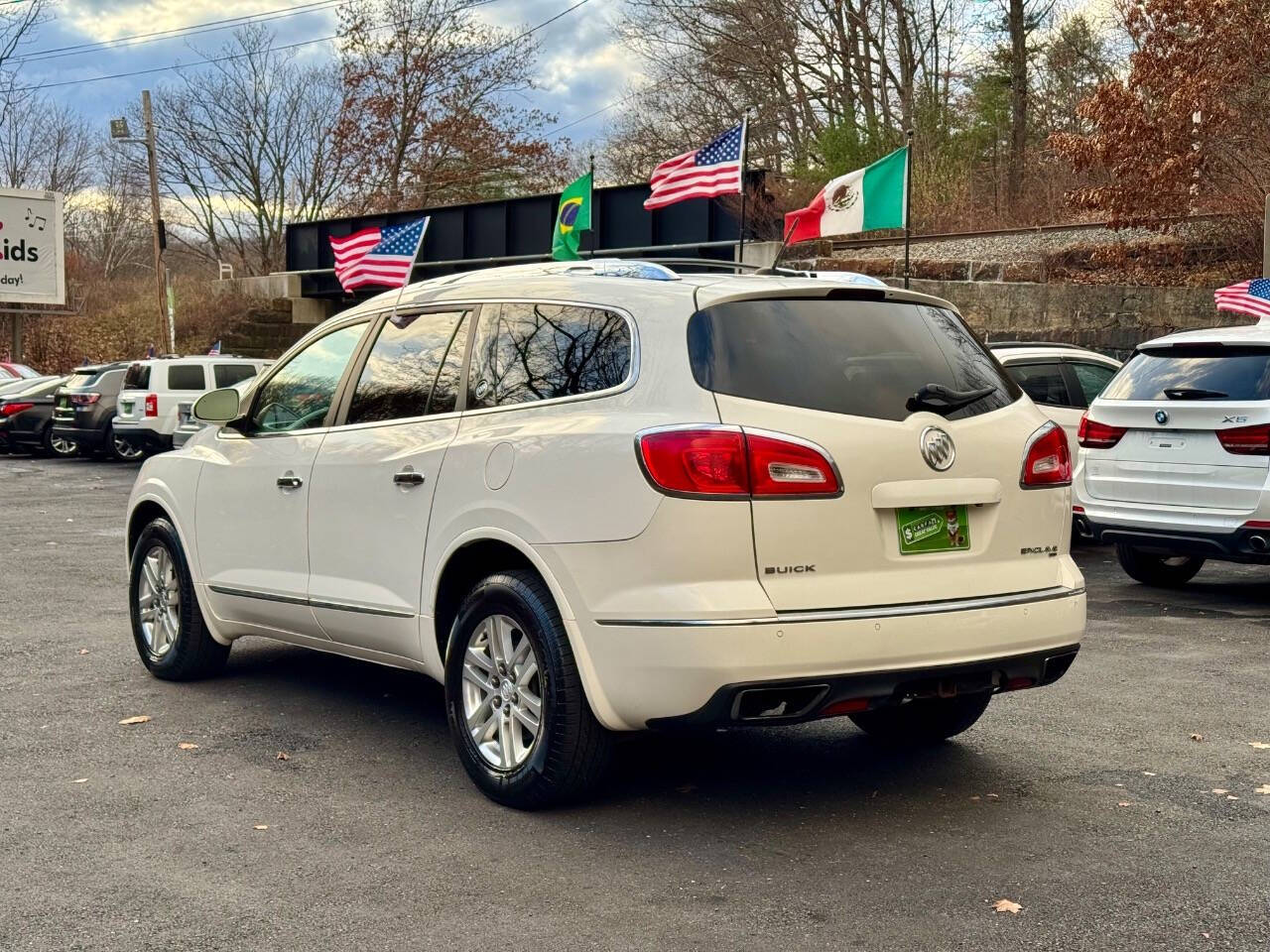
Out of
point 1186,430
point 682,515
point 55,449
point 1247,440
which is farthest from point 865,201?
point 55,449

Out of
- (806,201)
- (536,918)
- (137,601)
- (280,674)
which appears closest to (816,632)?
(536,918)

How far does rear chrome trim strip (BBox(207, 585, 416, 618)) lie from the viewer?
18.8 ft

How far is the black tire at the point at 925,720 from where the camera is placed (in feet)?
19.6

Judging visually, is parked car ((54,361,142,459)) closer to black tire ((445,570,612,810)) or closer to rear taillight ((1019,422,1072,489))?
black tire ((445,570,612,810))

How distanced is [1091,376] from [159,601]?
8.93m

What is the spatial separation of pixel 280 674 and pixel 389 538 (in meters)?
2.21

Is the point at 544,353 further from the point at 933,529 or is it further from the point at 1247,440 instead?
the point at 1247,440

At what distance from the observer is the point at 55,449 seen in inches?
1129

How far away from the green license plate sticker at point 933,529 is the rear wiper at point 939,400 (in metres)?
0.32

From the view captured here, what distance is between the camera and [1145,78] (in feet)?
83.4

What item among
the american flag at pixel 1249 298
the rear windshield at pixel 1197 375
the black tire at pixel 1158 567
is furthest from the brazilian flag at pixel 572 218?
the rear windshield at pixel 1197 375

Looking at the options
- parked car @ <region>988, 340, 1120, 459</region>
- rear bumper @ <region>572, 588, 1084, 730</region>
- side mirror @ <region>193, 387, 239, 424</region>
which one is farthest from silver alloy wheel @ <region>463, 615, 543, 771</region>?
parked car @ <region>988, 340, 1120, 459</region>

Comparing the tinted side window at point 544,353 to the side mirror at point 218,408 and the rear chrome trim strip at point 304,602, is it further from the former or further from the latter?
the side mirror at point 218,408

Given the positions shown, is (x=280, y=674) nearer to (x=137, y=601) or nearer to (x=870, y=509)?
(x=137, y=601)
